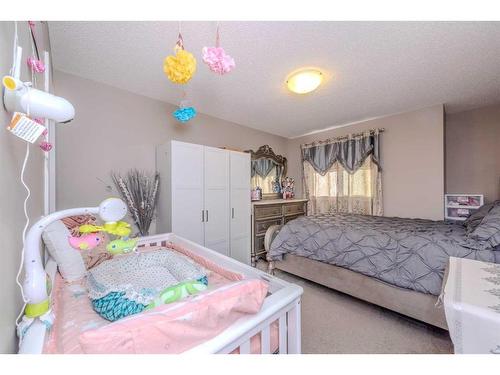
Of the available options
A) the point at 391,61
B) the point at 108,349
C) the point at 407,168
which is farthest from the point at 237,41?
the point at 407,168

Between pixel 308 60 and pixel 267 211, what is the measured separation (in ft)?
7.29

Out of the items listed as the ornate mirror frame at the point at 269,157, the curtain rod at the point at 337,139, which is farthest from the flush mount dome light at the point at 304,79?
the curtain rod at the point at 337,139

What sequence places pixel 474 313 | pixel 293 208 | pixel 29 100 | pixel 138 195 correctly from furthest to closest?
pixel 293 208 → pixel 138 195 → pixel 474 313 → pixel 29 100

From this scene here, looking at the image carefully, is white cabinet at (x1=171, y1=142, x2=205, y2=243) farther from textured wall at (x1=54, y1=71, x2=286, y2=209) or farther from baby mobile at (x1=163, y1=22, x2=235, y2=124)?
baby mobile at (x1=163, y1=22, x2=235, y2=124)

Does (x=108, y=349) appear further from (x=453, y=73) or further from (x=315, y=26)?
(x=453, y=73)

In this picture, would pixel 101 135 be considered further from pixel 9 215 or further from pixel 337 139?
pixel 337 139

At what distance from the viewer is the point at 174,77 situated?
96cm

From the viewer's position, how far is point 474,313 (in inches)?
28.4

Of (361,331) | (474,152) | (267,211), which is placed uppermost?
(474,152)

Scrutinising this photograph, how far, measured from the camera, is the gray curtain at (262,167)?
12.6ft

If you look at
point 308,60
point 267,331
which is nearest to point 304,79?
point 308,60

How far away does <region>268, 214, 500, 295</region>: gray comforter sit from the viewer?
1.56 meters

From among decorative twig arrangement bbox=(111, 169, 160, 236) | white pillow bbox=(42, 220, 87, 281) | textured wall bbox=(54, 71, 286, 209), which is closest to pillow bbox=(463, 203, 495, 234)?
white pillow bbox=(42, 220, 87, 281)

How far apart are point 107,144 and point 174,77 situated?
1.81m
